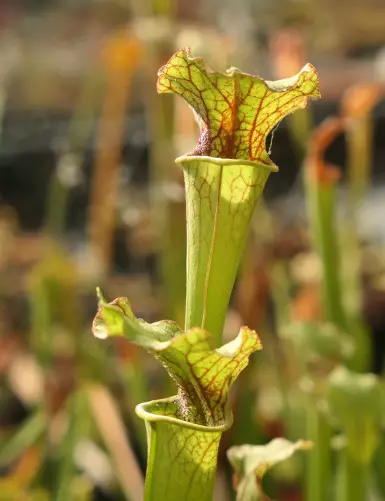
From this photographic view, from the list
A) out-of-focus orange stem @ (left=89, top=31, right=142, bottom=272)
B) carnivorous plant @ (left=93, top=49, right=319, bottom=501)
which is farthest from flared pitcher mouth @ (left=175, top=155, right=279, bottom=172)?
out-of-focus orange stem @ (left=89, top=31, right=142, bottom=272)

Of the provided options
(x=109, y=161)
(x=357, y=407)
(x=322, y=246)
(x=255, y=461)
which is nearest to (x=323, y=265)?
(x=322, y=246)

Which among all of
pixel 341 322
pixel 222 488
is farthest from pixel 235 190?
→ pixel 222 488

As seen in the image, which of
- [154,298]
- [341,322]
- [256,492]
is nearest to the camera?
[256,492]

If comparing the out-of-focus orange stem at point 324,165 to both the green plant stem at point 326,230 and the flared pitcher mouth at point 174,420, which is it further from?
the flared pitcher mouth at point 174,420

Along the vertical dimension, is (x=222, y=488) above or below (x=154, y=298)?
below

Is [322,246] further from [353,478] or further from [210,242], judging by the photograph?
[210,242]

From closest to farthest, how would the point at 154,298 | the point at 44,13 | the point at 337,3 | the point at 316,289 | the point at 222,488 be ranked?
the point at 222,488
the point at 316,289
the point at 154,298
the point at 337,3
the point at 44,13

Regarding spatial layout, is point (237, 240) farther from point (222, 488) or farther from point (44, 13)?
point (44, 13)

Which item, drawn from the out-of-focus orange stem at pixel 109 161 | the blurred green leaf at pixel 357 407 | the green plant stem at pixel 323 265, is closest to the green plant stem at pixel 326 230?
the green plant stem at pixel 323 265
